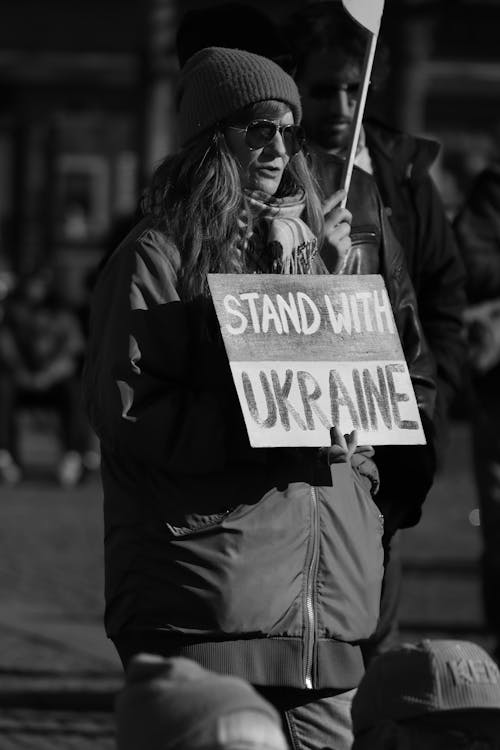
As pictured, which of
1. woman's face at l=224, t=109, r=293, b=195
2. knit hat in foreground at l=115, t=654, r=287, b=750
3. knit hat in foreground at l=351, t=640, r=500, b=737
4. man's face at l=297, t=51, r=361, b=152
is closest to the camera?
knit hat in foreground at l=115, t=654, r=287, b=750

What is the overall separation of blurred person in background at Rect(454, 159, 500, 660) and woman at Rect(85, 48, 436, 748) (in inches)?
92.3

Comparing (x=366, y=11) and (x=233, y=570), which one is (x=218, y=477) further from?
(x=366, y=11)

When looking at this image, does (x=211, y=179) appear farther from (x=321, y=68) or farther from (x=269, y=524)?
(x=321, y=68)

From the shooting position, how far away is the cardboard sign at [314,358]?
10.4 feet

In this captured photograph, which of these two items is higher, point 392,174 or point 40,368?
point 392,174

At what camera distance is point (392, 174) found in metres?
4.50

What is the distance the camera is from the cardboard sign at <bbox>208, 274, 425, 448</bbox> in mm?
3160

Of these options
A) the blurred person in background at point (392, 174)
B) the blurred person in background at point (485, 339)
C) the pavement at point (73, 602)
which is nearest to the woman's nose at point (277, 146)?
the blurred person in background at point (392, 174)

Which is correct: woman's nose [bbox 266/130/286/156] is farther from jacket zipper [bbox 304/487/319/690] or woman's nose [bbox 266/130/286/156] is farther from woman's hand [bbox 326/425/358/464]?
jacket zipper [bbox 304/487/319/690]

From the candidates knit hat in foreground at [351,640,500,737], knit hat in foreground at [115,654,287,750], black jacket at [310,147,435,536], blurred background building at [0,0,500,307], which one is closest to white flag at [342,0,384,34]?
black jacket at [310,147,435,536]

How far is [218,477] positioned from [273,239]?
1.50 ft

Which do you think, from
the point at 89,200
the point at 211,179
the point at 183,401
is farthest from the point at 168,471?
the point at 89,200

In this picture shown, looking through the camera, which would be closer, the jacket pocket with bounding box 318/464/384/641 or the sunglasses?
the jacket pocket with bounding box 318/464/384/641

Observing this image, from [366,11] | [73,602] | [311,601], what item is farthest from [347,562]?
[73,602]
